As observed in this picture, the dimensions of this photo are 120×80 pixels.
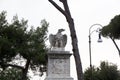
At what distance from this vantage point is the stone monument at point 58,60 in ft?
53.2

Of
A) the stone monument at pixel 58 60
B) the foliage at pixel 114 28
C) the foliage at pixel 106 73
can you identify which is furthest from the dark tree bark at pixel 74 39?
the foliage at pixel 106 73

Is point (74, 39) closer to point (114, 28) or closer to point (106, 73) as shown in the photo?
point (114, 28)

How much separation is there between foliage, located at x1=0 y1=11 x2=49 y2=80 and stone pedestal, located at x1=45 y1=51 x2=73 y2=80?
12.5 meters

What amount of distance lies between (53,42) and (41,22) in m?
17.6

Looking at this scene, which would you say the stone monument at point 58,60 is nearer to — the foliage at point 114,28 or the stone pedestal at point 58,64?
the stone pedestal at point 58,64

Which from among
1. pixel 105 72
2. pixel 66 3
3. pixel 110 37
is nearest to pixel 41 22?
pixel 110 37

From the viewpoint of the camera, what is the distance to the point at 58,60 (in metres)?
16.5

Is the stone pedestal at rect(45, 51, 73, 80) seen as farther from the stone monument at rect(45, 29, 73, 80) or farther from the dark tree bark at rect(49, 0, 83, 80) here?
the dark tree bark at rect(49, 0, 83, 80)

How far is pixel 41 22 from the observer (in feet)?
112

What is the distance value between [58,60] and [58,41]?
87 cm

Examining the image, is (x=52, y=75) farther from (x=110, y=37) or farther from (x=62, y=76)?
(x=110, y=37)

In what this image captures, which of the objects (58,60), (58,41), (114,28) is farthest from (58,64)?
(114,28)

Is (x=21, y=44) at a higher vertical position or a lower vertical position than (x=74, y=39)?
higher

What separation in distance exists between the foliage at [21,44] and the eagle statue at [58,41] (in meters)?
12.3
